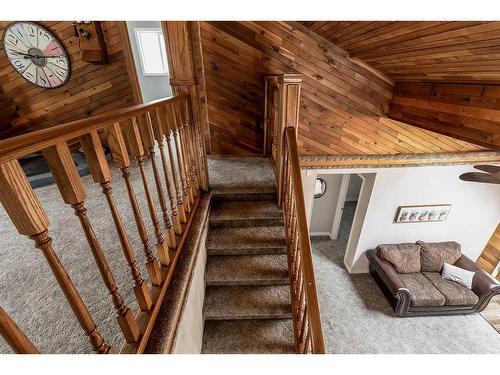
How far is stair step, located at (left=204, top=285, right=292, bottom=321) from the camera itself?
6.27ft

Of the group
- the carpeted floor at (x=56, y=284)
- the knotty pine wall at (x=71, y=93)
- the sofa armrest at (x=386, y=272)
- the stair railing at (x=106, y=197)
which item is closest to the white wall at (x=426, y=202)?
the sofa armrest at (x=386, y=272)

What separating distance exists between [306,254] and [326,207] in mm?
4137

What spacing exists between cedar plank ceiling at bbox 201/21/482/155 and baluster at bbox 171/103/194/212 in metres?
1.48

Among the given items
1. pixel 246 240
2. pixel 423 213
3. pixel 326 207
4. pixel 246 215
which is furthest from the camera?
pixel 326 207

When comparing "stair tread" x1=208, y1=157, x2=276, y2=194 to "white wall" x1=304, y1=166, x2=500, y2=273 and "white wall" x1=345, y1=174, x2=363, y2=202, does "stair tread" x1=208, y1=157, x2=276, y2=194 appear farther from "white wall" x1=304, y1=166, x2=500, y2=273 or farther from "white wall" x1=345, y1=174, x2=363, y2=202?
"white wall" x1=345, y1=174, x2=363, y2=202

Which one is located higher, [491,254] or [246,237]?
[246,237]

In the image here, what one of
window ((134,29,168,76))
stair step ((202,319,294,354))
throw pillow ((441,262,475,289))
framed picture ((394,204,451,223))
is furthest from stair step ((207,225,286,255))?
throw pillow ((441,262,475,289))

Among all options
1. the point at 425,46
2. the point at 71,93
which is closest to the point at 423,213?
the point at 425,46

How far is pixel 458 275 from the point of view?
391cm

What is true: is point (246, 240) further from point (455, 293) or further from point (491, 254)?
point (491, 254)

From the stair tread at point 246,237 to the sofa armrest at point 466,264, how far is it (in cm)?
398

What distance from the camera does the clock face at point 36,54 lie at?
8.61 ft

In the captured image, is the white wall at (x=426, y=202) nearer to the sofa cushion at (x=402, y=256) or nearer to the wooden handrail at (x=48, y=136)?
the sofa cushion at (x=402, y=256)

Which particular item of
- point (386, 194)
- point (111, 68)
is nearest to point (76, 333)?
point (111, 68)
